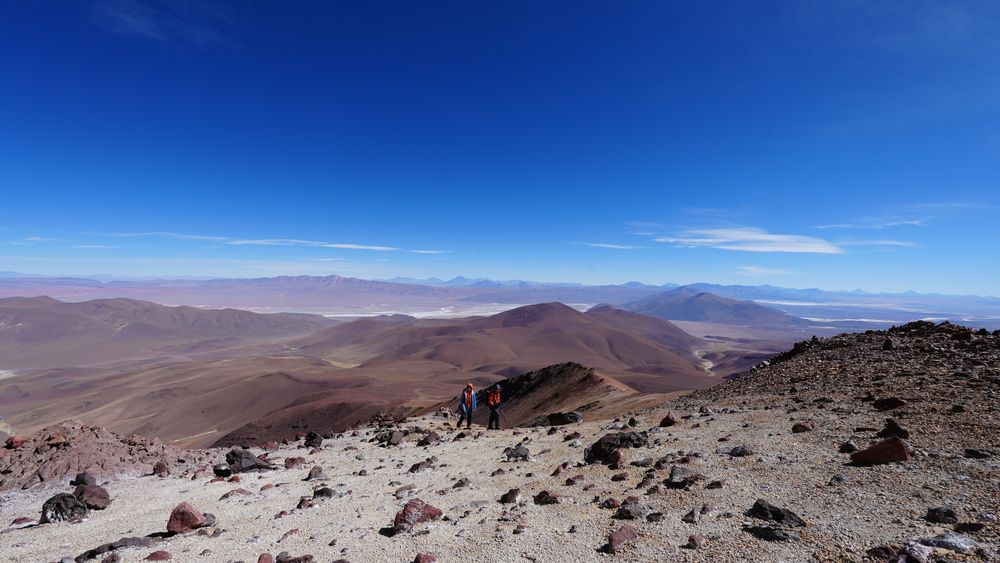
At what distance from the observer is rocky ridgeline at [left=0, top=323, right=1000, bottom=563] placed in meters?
4.64

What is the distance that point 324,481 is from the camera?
9430 mm

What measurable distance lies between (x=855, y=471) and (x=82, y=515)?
40.2 ft

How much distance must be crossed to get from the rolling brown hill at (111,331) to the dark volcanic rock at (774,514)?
534ft

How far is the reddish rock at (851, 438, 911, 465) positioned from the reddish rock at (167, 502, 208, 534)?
30.8ft

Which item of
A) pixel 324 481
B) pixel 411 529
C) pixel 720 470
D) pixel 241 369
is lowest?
pixel 241 369

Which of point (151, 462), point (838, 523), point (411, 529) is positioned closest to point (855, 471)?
point (838, 523)

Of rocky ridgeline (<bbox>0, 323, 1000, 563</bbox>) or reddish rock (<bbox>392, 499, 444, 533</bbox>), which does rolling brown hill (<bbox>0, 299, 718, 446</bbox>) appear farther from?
reddish rock (<bbox>392, 499, 444, 533</bbox>)

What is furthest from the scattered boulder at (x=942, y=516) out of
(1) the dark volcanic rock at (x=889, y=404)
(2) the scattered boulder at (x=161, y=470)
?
(2) the scattered boulder at (x=161, y=470)

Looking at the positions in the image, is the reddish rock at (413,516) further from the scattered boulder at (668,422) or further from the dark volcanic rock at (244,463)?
the dark volcanic rock at (244,463)

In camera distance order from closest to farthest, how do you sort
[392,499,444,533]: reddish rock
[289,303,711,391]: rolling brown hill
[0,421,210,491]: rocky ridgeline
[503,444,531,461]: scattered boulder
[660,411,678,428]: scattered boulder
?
[392,499,444,533]: reddish rock → [503,444,531,461]: scattered boulder → [660,411,678,428]: scattered boulder → [0,421,210,491]: rocky ridgeline → [289,303,711,391]: rolling brown hill

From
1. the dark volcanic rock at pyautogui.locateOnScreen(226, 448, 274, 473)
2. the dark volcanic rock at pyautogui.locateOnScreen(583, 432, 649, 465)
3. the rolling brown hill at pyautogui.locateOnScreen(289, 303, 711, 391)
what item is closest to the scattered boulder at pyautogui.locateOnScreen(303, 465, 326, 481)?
the dark volcanic rock at pyautogui.locateOnScreen(226, 448, 274, 473)

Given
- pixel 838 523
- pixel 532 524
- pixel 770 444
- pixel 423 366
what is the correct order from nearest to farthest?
1. pixel 838 523
2. pixel 532 524
3. pixel 770 444
4. pixel 423 366

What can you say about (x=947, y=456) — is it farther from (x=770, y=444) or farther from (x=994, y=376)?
(x=994, y=376)

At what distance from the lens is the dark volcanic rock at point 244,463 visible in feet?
35.8
